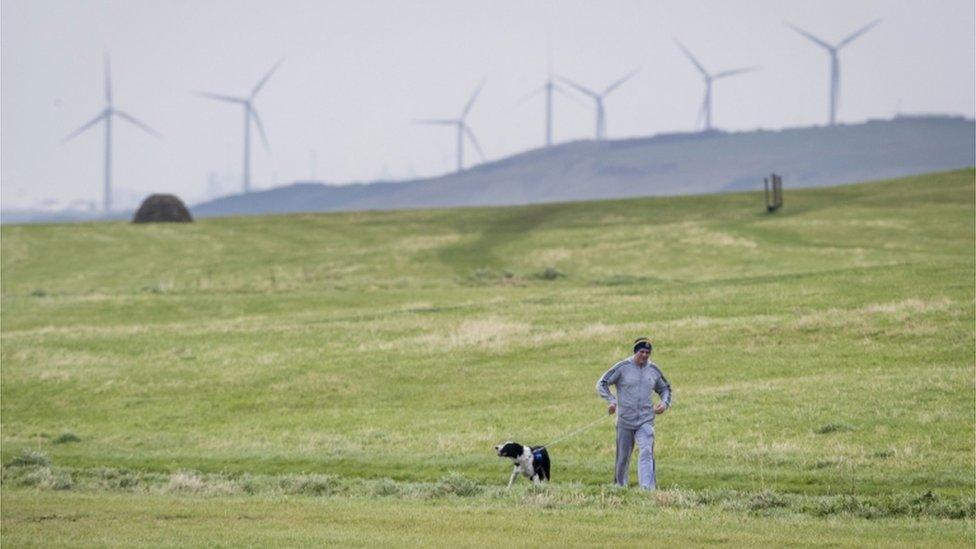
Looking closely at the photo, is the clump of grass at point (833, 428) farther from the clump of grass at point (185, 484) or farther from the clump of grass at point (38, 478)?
the clump of grass at point (38, 478)

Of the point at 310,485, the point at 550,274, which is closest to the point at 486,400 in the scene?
the point at 310,485

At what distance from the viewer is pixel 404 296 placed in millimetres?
69688

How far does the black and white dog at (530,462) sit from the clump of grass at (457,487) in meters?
0.69

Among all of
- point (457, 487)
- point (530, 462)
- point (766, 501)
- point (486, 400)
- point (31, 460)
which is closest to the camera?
point (766, 501)

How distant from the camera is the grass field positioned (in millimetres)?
23609

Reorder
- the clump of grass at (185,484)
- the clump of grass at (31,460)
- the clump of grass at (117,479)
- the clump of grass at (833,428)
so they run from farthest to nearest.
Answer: the clump of grass at (31,460), the clump of grass at (833,428), the clump of grass at (117,479), the clump of grass at (185,484)

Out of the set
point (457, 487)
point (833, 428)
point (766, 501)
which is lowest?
point (457, 487)

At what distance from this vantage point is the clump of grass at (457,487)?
Result: 27.2 meters

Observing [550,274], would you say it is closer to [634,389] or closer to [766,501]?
[634,389]

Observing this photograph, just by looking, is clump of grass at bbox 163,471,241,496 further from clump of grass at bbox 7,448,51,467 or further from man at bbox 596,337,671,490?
man at bbox 596,337,671,490

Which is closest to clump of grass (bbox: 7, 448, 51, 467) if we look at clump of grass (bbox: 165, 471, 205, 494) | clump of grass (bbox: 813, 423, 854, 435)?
clump of grass (bbox: 165, 471, 205, 494)

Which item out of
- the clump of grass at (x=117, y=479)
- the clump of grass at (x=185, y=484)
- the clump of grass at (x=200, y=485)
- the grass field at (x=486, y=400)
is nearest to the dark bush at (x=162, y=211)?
the grass field at (x=486, y=400)

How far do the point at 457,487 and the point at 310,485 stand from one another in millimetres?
2967

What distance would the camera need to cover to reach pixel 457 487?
27.5 m
